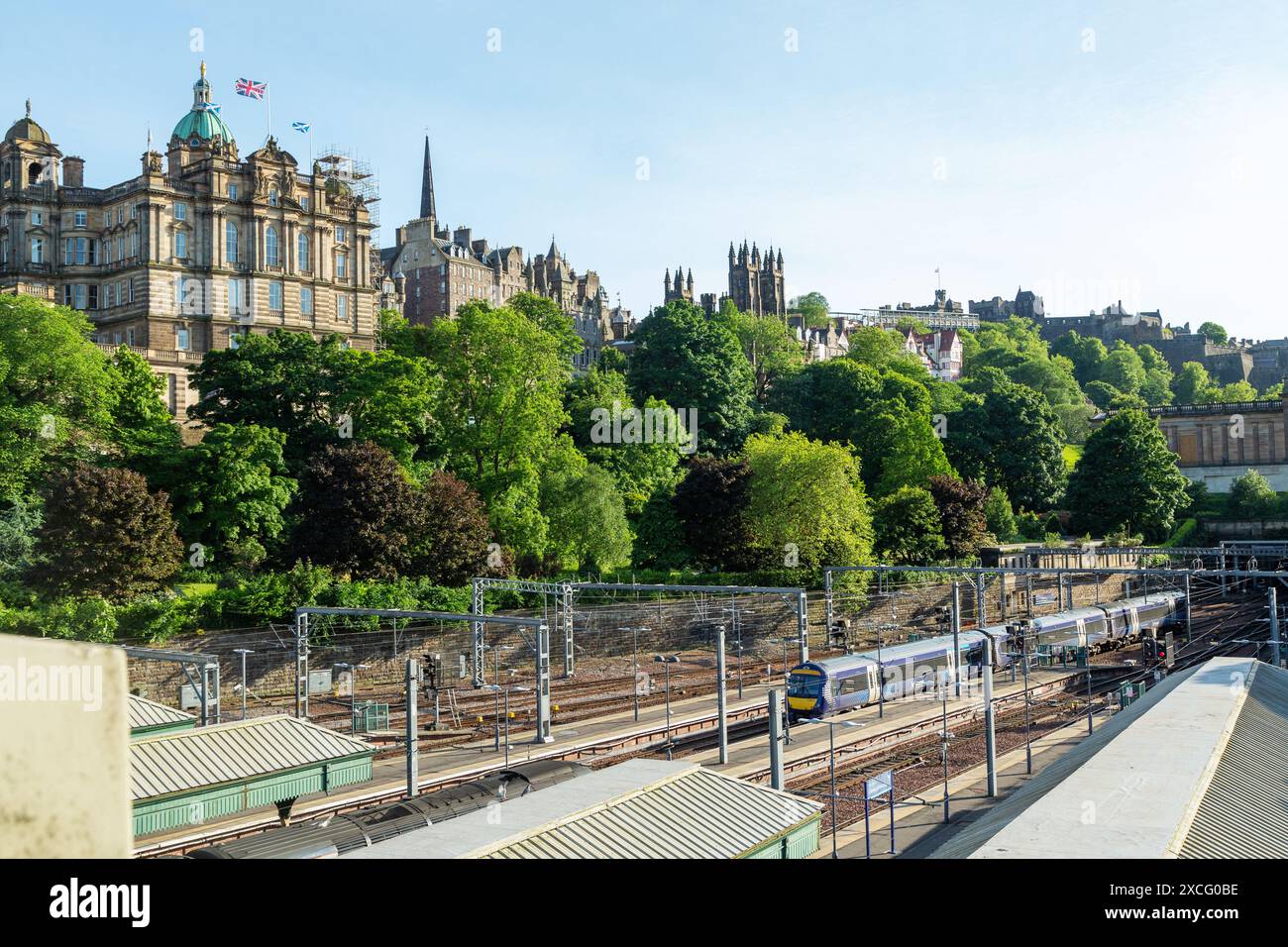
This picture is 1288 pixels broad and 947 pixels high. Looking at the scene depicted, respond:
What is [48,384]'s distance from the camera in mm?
45562

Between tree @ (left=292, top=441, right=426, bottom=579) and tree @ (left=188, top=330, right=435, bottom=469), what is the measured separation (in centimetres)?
572

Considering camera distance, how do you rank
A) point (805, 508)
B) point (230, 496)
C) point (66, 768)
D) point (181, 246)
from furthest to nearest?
point (181, 246) → point (805, 508) → point (230, 496) → point (66, 768)

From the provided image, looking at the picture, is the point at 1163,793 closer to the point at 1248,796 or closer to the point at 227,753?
the point at 1248,796

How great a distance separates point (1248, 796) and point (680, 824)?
7370 mm

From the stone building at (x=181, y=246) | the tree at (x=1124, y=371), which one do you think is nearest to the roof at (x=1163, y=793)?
the stone building at (x=181, y=246)

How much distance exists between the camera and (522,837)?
40.7 ft

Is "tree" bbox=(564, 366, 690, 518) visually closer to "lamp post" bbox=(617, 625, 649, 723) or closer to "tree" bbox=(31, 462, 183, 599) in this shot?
"lamp post" bbox=(617, 625, 649, 723)

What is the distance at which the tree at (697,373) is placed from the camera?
76500 mm

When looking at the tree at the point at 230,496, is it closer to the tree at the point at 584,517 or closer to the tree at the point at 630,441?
the tree at the point at 584,517

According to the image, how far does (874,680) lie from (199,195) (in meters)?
52.8

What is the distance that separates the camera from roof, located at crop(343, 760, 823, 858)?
489 inches

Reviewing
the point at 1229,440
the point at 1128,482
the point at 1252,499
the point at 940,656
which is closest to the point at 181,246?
the point at 940,656

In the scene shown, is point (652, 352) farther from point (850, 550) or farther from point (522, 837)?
point (522, 837)

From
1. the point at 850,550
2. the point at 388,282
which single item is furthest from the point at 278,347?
the point at 388,282
